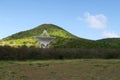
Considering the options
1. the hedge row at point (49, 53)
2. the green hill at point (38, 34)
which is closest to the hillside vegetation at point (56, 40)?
Answer: the green hill at point (38, 34)

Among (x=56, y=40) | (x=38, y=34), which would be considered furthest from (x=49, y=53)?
(x=38, y=34)

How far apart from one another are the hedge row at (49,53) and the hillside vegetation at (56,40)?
522 inches

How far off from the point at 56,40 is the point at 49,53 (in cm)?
1992

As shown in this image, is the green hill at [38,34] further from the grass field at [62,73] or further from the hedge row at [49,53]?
the grass field at [62,73]

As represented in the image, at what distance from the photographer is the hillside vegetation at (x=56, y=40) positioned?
45.3 meters

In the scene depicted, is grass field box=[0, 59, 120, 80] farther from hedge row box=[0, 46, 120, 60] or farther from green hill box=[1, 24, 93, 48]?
green hill box=[1, 24, 93, 48]

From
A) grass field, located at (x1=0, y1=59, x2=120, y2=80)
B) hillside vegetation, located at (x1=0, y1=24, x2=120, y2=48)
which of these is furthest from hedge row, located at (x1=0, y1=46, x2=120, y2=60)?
hillside vegetation, located at (x1=0, y1=24, x2=120, y2=48)

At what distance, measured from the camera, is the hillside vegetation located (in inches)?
1783

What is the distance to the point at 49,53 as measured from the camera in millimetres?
28953

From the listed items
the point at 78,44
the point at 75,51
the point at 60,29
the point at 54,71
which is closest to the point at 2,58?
the point at 75,51

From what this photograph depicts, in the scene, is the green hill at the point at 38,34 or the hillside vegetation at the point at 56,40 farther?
the green hill at the point at 38,34

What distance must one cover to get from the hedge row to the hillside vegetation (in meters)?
13.3

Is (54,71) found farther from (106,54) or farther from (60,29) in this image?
(60,29)

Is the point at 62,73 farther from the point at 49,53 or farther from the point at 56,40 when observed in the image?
the point at 56,40
